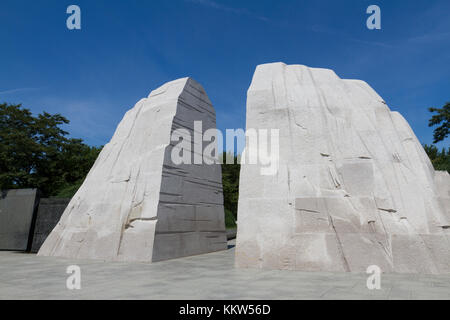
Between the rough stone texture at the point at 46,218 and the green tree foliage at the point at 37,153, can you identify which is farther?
the green tree foliage at the point at 37,153

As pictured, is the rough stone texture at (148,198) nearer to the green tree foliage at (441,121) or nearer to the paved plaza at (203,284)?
the paved plaza at (203,284)

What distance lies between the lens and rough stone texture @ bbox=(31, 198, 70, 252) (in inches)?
414

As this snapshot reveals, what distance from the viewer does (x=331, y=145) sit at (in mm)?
7695

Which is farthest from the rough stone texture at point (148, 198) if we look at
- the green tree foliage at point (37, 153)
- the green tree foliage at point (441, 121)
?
the green tree foliage at point (441, 121)

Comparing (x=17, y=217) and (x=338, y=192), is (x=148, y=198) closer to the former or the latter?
(x=338, y=192)

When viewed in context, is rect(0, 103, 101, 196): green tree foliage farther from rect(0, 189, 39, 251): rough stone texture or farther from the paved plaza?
the paved plaza

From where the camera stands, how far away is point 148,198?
859 centimetres

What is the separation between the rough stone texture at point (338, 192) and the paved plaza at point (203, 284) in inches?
19.1

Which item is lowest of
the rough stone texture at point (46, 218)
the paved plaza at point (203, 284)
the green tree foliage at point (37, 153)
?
the paved plaza at point (203, 284)

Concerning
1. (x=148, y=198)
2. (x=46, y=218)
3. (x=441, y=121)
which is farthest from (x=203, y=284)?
(x=441, y=121)

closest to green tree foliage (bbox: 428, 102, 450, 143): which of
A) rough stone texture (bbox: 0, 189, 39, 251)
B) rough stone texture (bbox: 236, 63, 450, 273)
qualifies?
rough stone texture (bbox: 236, 63, 450, 273)

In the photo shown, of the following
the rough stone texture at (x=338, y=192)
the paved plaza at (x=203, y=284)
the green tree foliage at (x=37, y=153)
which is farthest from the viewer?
the green tree foliage at (x=37, y=153)

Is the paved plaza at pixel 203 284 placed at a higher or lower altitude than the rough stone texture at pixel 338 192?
lower

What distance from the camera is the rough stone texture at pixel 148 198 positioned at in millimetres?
8430
